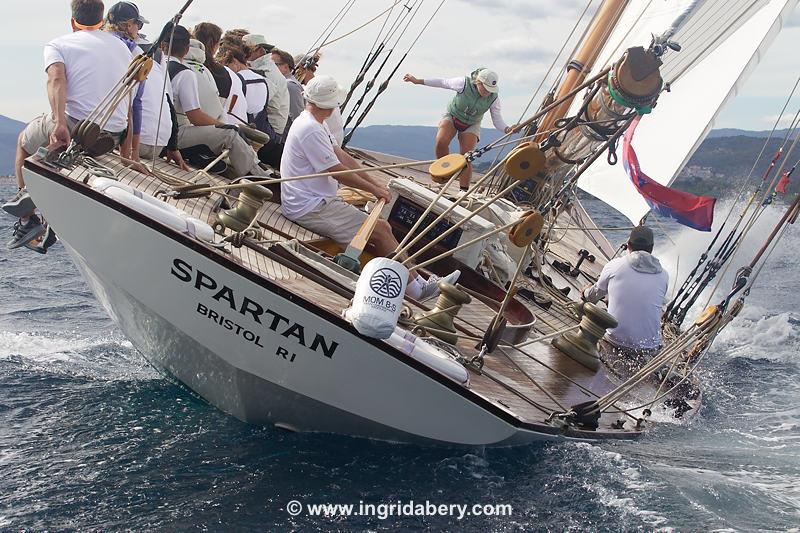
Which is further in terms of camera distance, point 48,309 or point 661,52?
point 48,309

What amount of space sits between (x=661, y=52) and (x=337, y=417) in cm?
315

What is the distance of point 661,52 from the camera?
6895 millimetres

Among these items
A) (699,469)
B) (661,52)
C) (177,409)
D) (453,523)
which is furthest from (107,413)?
(661,52)

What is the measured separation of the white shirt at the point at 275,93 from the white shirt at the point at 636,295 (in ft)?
12.2

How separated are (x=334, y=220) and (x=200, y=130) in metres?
1.91

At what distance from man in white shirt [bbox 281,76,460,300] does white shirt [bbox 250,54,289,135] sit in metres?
2.66

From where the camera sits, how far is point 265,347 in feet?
20.0

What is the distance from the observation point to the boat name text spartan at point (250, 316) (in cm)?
595

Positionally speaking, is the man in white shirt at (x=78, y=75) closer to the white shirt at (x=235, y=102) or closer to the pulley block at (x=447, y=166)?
the white shirt at (x=235, y=102)

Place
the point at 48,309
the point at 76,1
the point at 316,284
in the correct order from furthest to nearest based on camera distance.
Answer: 1. the point at 48,309
2. the point at 76,1
3. the point at 316,284

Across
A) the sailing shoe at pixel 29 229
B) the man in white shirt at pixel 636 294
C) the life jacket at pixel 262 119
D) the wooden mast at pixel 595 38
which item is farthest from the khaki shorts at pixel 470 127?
the sailing shoe at pixel 29 229

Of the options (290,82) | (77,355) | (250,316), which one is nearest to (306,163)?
(250,316)

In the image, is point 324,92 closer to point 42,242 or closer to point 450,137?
point 42,242

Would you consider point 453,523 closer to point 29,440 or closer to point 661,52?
point 29,440
